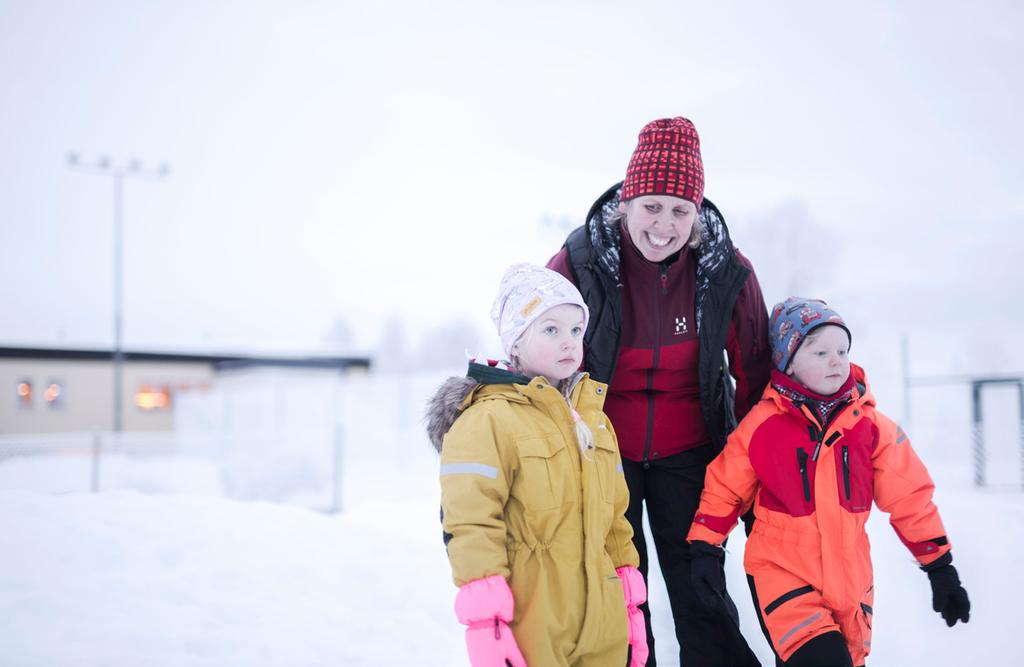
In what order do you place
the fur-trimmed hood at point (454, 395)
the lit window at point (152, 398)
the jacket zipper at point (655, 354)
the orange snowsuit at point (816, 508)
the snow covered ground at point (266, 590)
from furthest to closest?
1. the lit window at point (152, 398)
2. the snow covered ground at point (266, 590)
3. the jacket zipper at point (655, 354)
4. the orange snowsuit at point (816, 508)
5. the fur-trimmed hood at point (454, 395)

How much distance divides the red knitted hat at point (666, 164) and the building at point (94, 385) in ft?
64.2

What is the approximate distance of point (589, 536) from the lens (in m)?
1.96

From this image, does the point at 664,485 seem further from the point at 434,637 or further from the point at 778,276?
the point at 778,276

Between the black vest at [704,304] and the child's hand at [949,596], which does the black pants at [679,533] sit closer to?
the black vest at [704,304]

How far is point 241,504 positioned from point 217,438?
17.5ft

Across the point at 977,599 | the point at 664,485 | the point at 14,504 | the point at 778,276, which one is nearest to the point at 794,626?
the point at 664,485

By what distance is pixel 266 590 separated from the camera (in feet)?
12.3

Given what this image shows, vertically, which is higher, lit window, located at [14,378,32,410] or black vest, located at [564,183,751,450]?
black vest, located at [564,183,751,450]

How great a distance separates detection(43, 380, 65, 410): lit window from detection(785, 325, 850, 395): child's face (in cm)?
2361

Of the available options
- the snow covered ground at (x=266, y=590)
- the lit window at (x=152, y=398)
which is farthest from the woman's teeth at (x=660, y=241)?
the lit window at (x=152, y=398)

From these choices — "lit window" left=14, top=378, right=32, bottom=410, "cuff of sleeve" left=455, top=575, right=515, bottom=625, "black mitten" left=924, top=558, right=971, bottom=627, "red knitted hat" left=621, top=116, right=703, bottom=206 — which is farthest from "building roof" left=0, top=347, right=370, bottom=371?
"black mitten" left=924, top=558, right=971, bottom=627

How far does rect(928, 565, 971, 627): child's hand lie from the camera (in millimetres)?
2264

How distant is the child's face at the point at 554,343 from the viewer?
83.6 inches

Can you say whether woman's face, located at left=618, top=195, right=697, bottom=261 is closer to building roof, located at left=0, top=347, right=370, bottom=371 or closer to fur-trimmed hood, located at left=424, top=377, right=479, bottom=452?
fur-trimmed hood, located at left=424, top=377, right=479, bottom=452
